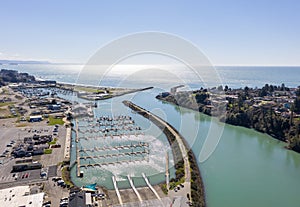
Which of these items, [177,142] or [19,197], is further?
[177,142]

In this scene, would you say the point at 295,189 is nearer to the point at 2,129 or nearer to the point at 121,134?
the point at 121,134

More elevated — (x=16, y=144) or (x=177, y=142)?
(x=177, y=142)

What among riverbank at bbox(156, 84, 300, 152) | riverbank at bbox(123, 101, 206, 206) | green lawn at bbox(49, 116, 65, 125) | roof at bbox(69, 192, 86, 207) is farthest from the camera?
green lawn at bbox(49, 116, 65, 125)

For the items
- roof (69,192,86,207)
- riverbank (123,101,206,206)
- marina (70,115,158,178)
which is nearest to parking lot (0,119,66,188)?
marina (70,115,158,178)

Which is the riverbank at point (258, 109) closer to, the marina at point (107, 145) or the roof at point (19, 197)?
the marina at point (107, 145)

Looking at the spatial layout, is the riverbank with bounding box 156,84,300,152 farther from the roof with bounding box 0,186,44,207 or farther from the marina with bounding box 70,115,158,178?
the roof with bounding box 0,186,44,207

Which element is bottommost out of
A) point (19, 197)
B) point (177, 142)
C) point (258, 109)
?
point (19, 197)

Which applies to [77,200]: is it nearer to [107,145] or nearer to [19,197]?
[19,197]

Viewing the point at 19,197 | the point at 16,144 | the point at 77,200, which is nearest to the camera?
the point at 77,200

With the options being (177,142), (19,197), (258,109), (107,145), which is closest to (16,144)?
(107,145)

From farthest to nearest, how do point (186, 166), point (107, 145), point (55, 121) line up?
point (55, 121), point (107, 145), point (186, 166)
